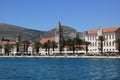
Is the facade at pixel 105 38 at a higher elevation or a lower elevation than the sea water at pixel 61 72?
higher

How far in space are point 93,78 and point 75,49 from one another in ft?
446

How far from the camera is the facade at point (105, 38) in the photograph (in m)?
171

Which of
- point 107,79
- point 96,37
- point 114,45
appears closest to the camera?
point 107,79

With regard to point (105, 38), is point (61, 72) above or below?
below

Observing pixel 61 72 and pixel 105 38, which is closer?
pixel 61 72

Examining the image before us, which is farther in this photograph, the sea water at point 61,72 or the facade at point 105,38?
the facade at point 105,38

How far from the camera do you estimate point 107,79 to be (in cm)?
4441

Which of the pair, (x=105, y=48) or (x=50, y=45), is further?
(x=50, y=45)

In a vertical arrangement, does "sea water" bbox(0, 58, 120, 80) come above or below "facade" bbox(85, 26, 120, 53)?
below

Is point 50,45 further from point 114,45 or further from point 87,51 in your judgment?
point 114,45

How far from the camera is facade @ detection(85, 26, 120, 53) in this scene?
560 feet

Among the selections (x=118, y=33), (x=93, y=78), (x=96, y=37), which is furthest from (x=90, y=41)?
(x=93, y=78)

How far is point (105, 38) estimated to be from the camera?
175 m

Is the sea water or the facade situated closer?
the sea water
